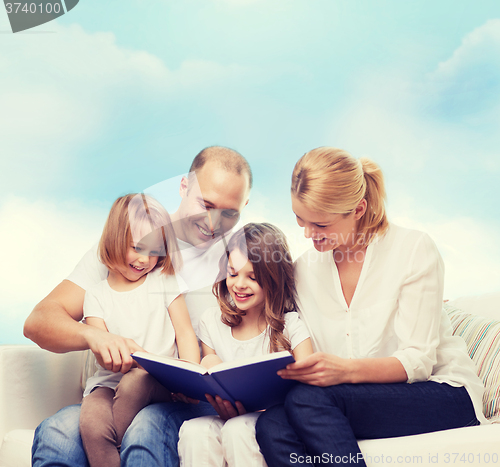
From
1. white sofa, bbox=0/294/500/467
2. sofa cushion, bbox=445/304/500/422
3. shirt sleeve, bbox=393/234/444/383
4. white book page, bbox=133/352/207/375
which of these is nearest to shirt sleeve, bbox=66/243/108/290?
white sofa, bbox=0/294/500/467

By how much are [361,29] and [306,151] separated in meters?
0.92

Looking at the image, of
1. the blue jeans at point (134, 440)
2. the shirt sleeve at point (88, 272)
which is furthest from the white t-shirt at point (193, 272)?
the blue jeans at point (134, 440)

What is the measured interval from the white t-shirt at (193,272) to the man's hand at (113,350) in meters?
0.32

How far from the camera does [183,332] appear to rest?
118 centimetres

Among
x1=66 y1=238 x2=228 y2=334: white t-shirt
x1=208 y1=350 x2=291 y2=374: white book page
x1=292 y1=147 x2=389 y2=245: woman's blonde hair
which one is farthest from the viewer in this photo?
x1=66 y1=238 x2=228 y2=334: white t-shirt

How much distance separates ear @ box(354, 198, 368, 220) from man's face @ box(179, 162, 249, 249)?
0.40 metres

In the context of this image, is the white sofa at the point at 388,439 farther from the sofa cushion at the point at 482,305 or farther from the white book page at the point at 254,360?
the white book page at the point at 254,360

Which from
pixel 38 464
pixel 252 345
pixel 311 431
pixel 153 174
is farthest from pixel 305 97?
pixel 38 464

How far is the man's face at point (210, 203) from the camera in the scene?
1.34 meters

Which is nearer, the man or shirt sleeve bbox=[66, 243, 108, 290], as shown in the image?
the man

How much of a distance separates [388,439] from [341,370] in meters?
0.17

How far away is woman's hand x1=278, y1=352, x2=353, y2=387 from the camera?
0.86 meters

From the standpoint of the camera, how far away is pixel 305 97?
1699 millimetres

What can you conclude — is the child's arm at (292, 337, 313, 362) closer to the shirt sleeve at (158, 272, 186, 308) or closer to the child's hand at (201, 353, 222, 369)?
the child's hand at (201, 353, 222, 369)
